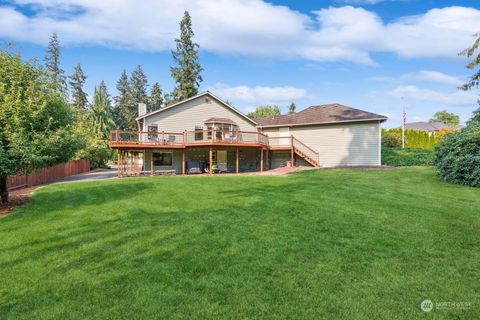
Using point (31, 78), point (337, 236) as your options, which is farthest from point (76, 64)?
point (337, 236)

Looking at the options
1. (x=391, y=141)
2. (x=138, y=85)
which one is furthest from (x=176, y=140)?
(x=138, y=85)

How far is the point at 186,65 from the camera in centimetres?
4231

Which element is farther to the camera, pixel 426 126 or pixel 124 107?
pixel 124 107

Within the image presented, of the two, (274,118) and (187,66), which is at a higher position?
(187,66)

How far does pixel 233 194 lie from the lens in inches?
395

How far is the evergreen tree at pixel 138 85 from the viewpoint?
67.4m

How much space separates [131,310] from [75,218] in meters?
5.14

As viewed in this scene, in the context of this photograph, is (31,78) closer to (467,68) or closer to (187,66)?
(467,68)

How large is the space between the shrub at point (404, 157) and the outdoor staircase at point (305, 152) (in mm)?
5436

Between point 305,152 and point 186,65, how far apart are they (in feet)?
87.5

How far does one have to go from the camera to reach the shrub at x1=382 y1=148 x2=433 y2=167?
22.1 metres

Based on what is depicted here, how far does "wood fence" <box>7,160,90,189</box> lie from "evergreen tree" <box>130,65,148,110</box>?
40205mm

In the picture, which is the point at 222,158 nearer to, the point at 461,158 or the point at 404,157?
the point at 404,157

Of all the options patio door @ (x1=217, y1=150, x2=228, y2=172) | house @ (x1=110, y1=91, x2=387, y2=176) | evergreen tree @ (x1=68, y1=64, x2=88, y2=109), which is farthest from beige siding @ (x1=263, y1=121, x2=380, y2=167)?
evergreen tree @ (x1=68, y1=64, x2=88, y2=109)
